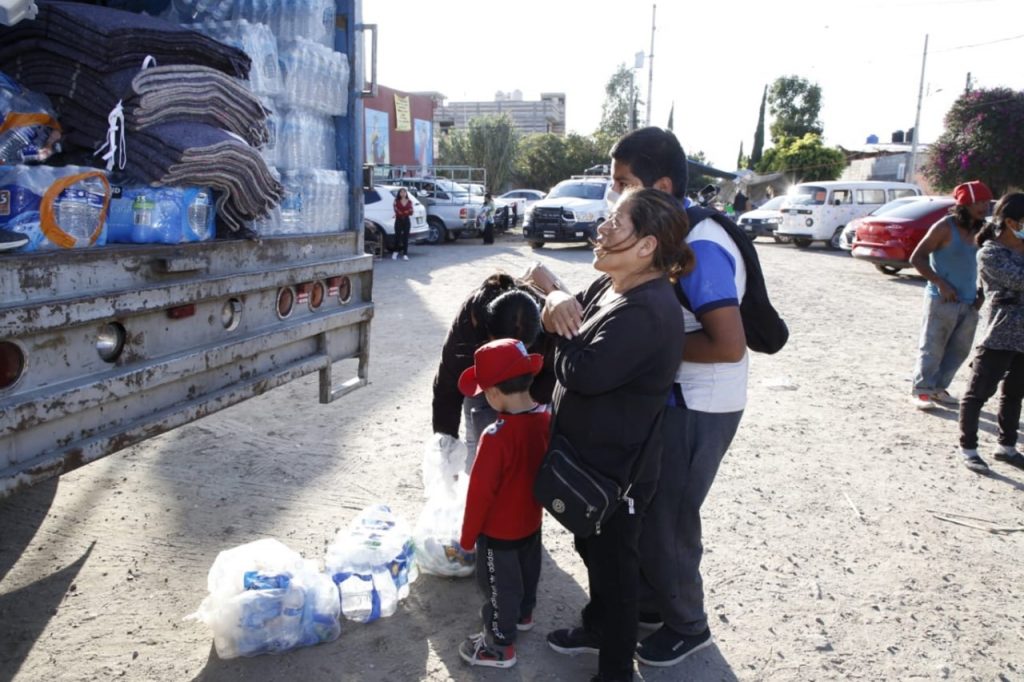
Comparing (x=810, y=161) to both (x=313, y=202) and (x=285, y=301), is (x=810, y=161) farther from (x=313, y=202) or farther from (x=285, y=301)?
(x=285, y=301)

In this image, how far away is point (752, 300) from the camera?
2779 mm

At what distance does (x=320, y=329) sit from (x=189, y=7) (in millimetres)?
1553

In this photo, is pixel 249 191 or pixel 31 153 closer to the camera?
pixel 31 153

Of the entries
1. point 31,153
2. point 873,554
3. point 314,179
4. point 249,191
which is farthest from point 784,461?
point 31,153

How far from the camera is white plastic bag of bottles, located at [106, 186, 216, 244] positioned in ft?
8.37

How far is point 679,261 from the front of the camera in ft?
8.28

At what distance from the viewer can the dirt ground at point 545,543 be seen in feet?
9.71

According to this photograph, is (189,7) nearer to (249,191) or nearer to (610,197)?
(249,191)

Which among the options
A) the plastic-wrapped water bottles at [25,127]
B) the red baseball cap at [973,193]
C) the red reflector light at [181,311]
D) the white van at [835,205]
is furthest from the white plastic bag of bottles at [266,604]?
the white van at [835,205]

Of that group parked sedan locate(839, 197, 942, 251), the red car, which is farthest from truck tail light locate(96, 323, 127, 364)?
parked sedan locate(839, 197, 942, 251)

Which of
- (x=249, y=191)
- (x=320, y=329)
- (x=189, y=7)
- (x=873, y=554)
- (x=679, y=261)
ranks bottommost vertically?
(x=873, y=554)

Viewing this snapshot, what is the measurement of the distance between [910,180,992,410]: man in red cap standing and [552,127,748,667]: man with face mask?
4037 millimetres

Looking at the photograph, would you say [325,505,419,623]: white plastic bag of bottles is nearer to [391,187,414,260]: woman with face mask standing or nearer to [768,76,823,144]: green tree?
[391,187,414,260]: woman with face mask standing

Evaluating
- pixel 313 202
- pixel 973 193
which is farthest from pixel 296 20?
pixel 973 193
